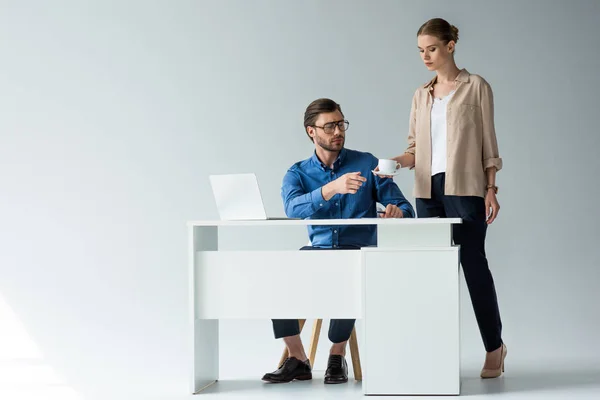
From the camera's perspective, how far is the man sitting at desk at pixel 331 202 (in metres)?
3.87

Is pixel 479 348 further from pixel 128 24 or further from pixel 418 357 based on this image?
pixel 128 24

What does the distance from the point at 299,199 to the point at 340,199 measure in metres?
0.19

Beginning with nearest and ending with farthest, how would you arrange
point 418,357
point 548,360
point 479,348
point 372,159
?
point 418,357
point 372,159
point 548,360
point 479,348

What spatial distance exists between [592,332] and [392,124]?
1.61m

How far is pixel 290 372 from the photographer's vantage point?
391 centimetres

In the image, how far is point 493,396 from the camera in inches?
137

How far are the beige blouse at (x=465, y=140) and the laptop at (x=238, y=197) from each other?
71cm

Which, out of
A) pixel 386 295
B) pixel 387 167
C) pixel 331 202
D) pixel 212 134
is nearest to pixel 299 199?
pixel 331 202

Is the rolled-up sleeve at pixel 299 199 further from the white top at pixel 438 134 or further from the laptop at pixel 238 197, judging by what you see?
the white top at pixel 438 134

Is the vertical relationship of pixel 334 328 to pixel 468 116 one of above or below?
below

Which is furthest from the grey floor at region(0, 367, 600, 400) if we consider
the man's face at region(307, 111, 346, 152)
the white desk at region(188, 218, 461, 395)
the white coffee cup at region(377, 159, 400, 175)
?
the man's face at region(307, 111, 346, 152)

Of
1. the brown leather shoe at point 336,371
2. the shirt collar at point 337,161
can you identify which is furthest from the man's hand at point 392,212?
the brown leather shoe at point 336,371

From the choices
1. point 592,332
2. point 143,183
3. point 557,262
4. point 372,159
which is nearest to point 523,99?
point 557,262

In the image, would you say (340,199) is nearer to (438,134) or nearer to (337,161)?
(337,161)
